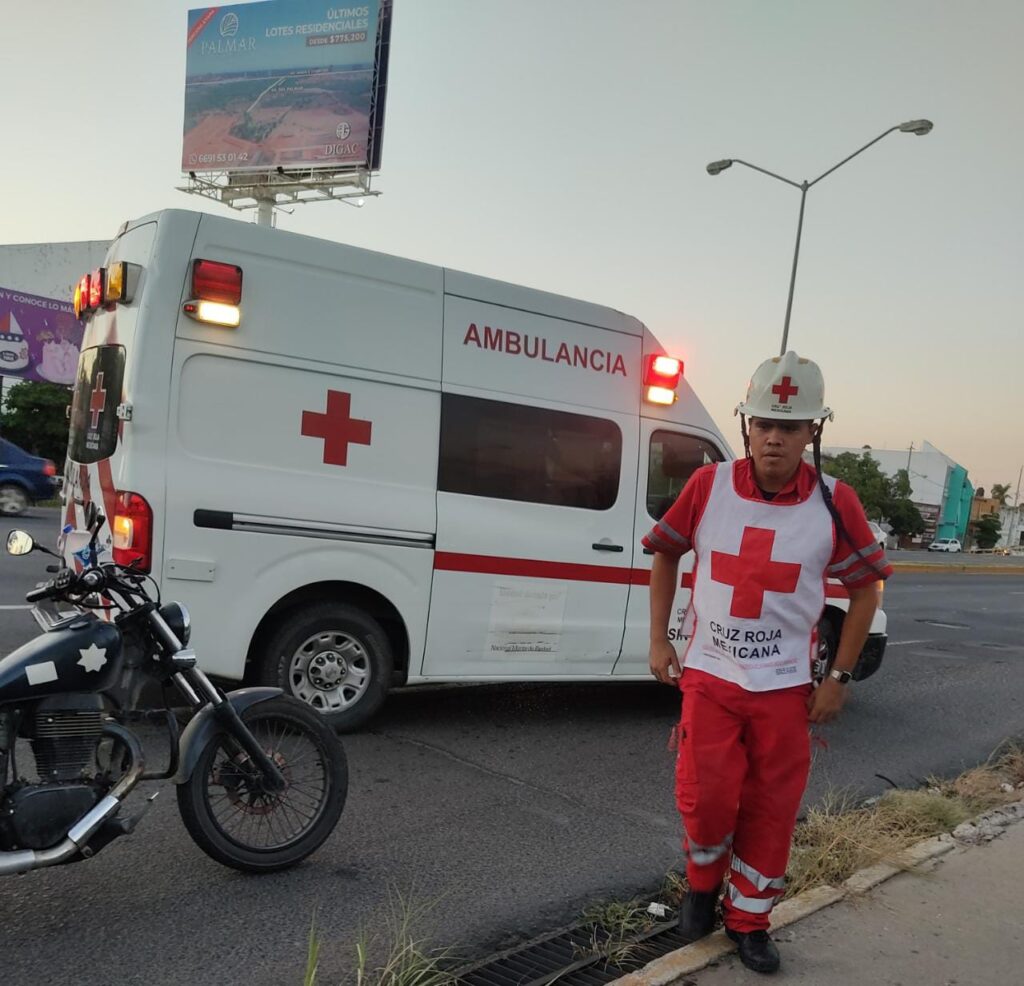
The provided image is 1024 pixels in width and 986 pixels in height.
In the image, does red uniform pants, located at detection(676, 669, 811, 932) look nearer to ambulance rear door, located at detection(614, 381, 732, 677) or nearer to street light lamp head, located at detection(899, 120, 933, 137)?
ambulance rear door, located at detection(614, 381, 732, 677)

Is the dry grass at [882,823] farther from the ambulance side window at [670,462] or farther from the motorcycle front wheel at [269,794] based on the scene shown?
the ambulance side window at [670,462]

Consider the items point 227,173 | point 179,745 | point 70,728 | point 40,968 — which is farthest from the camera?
point 227,173

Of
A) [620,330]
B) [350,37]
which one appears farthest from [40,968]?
[350,37]

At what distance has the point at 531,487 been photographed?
18.9 ft

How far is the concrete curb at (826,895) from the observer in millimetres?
2922

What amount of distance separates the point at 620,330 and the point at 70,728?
4159mm

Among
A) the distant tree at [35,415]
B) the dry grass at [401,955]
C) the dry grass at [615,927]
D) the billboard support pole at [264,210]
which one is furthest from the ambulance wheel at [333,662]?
the billboard support pole at [264,210]

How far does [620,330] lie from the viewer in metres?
6.12

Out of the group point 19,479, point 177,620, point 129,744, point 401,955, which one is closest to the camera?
point 401,955

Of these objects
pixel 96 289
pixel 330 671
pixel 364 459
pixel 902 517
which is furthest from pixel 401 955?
pixel 902 517

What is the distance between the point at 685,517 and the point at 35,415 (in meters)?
29.4

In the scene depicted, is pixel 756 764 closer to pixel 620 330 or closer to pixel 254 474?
pixel 254 474

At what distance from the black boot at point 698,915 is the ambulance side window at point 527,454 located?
2811 millimetres

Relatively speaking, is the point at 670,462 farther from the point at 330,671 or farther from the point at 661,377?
the point at 330,671
